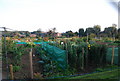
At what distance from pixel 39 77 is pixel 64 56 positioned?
1521 millimetres

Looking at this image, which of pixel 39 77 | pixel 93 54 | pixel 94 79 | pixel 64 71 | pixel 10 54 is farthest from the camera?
pixel 10 54

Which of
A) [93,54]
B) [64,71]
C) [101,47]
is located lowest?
[64,71]

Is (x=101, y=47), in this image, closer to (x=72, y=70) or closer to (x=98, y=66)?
(x=98, y=66)

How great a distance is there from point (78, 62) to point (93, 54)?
0.94 metres

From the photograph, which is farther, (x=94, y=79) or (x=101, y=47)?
(x=101, y=47)

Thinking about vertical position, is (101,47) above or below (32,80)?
above

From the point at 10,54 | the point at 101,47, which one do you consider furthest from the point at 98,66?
the point at 10,54

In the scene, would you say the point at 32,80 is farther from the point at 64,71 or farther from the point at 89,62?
the point at 89,62

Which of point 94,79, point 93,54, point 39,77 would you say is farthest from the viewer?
point 93,54

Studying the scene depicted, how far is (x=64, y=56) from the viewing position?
4855mm

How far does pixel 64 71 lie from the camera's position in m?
4.70

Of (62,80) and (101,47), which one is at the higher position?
(101,47)

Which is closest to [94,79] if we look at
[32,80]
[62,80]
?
[62,80]

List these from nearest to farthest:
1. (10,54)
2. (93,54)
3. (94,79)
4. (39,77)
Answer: (94,79)
(39,77)
(93,54)
(10,54)
